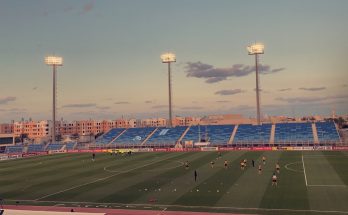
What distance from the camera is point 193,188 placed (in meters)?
36.6

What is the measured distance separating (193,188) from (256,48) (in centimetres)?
7220

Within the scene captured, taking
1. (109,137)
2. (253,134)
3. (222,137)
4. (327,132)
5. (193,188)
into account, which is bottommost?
(193,188)

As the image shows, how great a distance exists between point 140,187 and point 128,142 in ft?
215

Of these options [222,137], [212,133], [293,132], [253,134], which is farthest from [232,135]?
[293,132]

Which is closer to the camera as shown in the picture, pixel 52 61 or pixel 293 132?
pixel 293 132

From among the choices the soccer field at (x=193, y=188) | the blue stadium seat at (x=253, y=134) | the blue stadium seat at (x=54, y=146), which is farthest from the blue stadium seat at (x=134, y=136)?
the soccer field at (x=193, y=188)

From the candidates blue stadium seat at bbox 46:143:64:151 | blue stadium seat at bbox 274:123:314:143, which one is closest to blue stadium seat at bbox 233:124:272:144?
blue stadium seat at bbox 274:123:314:143

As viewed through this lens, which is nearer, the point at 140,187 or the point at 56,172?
the point at 140,187

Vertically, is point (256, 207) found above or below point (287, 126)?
below

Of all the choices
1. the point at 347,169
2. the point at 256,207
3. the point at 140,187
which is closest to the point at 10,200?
the point at 140,187

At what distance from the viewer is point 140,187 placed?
3803 cm

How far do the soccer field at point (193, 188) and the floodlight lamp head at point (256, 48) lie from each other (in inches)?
2051

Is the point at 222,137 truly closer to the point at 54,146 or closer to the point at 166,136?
the point at 166,136

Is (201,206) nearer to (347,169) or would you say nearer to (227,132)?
(347,169)
